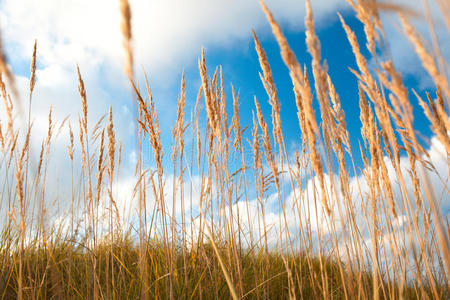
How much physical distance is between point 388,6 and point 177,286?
6.23 ft

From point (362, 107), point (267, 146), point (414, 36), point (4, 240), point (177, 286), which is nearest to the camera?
point (414, 36)

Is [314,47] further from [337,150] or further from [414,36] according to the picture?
[337,150]

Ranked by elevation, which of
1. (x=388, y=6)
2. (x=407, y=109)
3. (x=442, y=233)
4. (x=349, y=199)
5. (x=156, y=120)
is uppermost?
(x=156, y=120)

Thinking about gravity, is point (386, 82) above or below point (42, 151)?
below

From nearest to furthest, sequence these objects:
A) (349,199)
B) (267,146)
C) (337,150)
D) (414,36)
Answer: (414,36) < (349,199) < (337,150) < (267,146)

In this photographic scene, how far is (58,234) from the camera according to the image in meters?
3.56

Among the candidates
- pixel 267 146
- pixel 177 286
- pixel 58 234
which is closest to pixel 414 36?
pixel 267 146

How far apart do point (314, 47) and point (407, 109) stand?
0.35 metres

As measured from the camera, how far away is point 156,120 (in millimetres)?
2297

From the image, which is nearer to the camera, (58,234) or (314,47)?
(314,47)

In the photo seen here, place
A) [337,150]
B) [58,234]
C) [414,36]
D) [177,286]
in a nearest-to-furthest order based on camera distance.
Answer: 1. [414,36]
2. [337,150]
3. [177,286]
4. [58,234]

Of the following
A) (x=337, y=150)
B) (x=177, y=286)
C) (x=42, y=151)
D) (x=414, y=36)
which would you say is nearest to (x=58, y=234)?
(x=42, y=151)

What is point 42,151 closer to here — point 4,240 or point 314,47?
point 4,240

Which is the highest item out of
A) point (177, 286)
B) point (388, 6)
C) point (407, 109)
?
point (388, 6)
